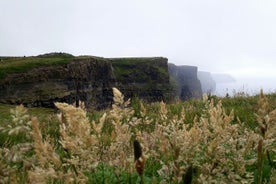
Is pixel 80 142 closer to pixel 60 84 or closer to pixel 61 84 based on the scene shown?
pixel 60 84

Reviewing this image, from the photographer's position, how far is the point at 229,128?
124 inches

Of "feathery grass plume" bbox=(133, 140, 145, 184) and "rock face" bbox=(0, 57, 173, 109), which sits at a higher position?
"feathery grass plume" bbox=(133, 140, 145, 184)

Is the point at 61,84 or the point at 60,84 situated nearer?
the point at 60,84

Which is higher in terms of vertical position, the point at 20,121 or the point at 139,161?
the point at 20,121

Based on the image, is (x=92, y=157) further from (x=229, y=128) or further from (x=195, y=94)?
(x=195, y=94)

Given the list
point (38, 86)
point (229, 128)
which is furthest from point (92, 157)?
point (38, 86)

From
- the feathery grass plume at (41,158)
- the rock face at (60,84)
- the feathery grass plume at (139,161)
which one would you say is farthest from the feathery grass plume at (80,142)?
the rock face at (60,84)

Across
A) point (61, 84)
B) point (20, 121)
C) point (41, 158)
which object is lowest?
point (61, 84)

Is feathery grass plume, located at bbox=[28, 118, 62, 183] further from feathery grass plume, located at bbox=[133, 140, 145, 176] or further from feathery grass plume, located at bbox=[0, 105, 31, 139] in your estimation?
feathery grass plume, located at bbox=[133, 140, 145, 176]

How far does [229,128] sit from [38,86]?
129 m

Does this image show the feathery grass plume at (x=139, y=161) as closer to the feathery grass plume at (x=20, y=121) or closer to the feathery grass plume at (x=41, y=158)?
the feathery grass plume at (x=41, y=158)

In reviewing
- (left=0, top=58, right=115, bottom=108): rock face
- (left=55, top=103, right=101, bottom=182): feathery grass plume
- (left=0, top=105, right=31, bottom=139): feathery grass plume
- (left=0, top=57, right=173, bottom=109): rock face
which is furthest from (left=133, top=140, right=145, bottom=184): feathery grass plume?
(left=0, top=58, right=115, bottom=108): rock face

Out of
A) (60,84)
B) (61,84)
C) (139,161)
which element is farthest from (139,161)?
(61,84)

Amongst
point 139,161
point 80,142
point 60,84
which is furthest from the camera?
point 60,84
